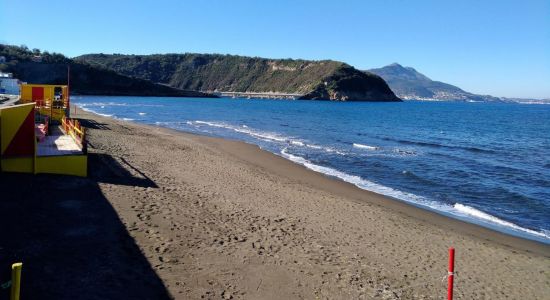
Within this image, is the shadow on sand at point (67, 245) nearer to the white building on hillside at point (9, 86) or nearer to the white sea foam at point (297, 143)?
the white sea foam at point (297, 143)

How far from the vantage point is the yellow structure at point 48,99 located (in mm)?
21781

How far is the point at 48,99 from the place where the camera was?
23.0m

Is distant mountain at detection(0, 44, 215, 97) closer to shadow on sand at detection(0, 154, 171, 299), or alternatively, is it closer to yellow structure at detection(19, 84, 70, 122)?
yellow structure at detection(19, 84, 70, 122)

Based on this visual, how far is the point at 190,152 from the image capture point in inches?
864

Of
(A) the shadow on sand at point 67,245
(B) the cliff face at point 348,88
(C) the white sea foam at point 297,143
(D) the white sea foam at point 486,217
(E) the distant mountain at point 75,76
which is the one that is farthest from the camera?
(B) the cliff face at point 348,88

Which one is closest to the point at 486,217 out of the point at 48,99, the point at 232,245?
the point at 232,245

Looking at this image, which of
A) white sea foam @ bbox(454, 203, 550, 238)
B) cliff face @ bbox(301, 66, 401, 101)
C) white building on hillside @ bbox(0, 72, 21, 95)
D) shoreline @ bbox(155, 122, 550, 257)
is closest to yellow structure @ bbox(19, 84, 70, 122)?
shoreline @ bbox(155, 122, 550, 257)

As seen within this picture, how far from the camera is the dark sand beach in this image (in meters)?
6.55

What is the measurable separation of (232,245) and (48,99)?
19.0 meters

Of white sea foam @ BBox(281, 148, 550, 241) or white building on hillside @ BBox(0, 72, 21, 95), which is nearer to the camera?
white sea foam @ BBox(281, 148, 550, 241)

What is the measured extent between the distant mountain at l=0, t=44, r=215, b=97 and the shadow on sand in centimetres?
12144

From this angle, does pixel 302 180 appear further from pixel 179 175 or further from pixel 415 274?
pixel 415 274

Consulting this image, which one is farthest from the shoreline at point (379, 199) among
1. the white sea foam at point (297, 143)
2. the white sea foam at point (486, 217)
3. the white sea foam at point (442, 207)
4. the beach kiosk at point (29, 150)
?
the beach kiosk at point (29, 150)

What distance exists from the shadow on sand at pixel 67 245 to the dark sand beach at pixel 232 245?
0.9 inches
